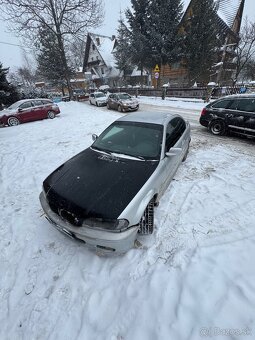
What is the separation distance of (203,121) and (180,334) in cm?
807

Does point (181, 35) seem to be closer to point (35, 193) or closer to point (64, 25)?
point (64, 25)

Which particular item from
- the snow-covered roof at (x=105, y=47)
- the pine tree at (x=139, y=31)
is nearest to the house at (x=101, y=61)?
the snow-covered roof at (x=105, y=47)

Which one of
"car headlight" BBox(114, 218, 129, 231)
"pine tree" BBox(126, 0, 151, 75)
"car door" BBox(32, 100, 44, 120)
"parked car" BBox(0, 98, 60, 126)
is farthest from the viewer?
"pine tree" BBox(126, 0, 151, 75)

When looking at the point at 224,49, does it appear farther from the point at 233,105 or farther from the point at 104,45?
the point at 104,45

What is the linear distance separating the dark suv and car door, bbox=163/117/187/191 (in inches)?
121

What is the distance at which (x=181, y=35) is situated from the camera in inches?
935

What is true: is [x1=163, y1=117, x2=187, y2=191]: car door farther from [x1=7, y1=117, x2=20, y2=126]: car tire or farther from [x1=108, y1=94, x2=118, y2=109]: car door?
[x1=108, y1=94, x2=118, y2=109]: car door

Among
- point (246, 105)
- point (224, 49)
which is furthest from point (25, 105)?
point (224, 49)

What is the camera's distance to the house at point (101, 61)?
42.9 m

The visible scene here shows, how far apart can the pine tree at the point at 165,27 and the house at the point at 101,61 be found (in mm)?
17489

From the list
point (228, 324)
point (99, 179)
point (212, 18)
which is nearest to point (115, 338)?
point (228, 324)

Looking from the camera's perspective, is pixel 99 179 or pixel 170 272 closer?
pixel 170 272

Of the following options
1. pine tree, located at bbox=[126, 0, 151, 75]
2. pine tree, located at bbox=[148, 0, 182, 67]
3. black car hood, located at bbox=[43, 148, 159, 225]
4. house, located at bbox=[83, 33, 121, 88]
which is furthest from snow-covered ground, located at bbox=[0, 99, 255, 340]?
house, located at bbox=[83, 33, 121, 88]

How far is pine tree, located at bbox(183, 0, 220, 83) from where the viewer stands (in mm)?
21250
